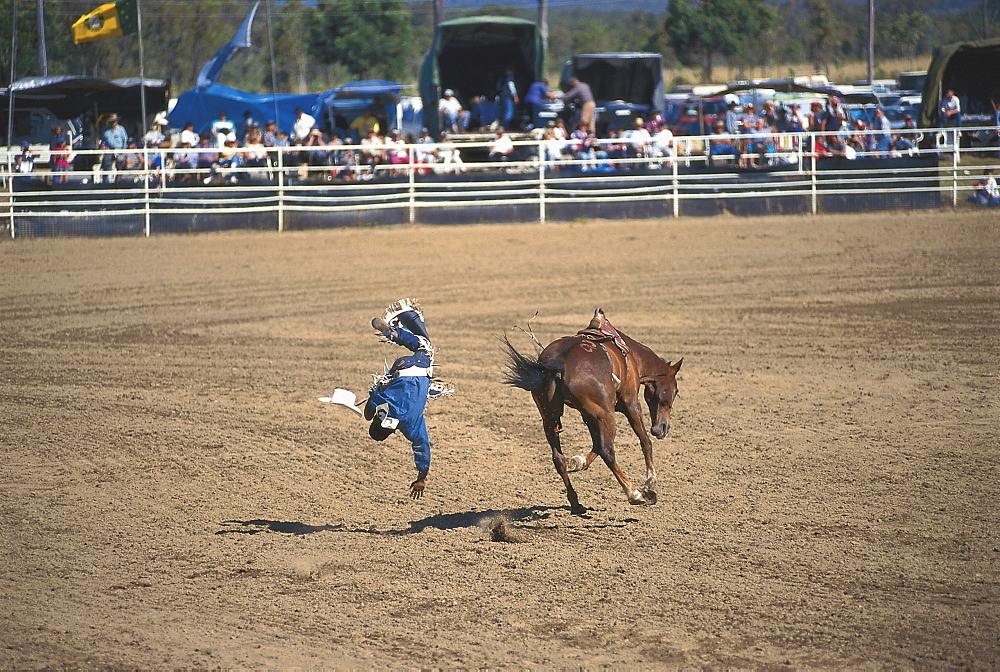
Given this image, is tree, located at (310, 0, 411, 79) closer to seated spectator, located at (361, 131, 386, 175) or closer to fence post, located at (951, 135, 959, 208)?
seated spectator, located at (361, 131, 386, 175)

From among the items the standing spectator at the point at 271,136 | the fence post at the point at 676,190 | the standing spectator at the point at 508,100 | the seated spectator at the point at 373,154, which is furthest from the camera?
the standing spectator at the point at 508,100

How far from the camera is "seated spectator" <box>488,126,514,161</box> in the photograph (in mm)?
20781

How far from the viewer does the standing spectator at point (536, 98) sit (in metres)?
22.6

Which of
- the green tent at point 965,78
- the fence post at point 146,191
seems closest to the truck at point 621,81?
the green tent at point 965,78

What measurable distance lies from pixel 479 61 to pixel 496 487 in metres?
19.7

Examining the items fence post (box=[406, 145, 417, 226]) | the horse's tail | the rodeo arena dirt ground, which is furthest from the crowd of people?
the horse's tail

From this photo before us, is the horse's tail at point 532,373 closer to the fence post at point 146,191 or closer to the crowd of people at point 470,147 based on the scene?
the crowd of people at point 470,147

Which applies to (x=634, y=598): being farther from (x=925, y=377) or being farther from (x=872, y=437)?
(x=925, y=377)

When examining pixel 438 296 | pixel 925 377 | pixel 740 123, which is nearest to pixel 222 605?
pixel 925 377

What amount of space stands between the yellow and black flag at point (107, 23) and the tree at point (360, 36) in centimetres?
2836

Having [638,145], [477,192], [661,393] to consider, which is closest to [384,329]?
[661,393]

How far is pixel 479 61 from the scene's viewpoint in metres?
25.0

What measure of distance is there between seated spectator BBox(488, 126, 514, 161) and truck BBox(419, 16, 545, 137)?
217cm

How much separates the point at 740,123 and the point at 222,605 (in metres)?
20.0
